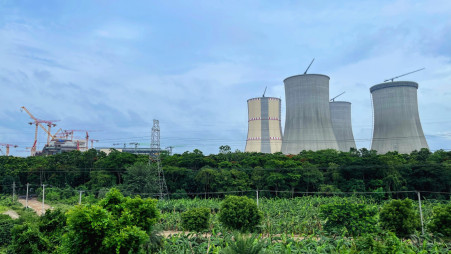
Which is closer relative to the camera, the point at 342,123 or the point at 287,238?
the point at 287,238

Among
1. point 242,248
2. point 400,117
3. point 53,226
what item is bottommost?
point 53,226

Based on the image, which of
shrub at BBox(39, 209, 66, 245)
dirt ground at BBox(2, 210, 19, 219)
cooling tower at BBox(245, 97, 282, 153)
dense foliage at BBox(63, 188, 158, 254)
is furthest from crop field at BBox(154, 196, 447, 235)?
cooling tower at BBox(245, 97, 282, 153)

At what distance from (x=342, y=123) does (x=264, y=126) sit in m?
16.1

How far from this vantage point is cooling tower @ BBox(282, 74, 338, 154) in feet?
107

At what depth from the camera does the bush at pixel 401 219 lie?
11.5 meters

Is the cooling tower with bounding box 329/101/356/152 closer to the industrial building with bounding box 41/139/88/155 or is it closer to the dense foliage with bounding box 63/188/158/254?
the dense foliage with bounding box 63/188/158/254

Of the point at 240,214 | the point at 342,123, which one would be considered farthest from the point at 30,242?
the point at 342,123

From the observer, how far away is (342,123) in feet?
155

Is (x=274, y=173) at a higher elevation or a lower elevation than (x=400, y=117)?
lower

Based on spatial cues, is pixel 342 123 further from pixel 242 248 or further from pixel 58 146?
pixel 58 146

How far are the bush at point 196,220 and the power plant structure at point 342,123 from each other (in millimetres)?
34429

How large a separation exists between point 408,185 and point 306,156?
8.98 metres

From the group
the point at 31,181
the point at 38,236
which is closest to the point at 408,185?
the point at 38,236

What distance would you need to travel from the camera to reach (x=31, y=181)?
36.8 meters
